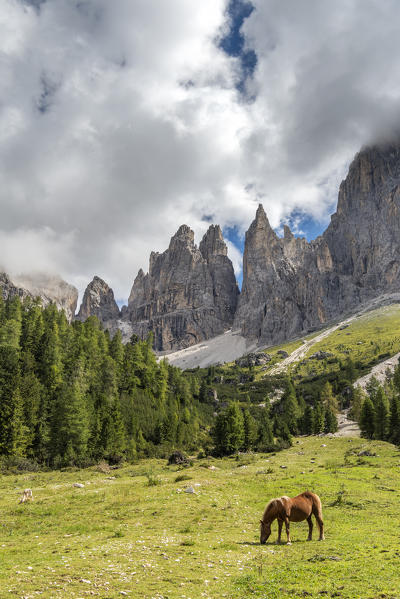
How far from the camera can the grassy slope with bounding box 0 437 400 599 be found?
37.6 feet

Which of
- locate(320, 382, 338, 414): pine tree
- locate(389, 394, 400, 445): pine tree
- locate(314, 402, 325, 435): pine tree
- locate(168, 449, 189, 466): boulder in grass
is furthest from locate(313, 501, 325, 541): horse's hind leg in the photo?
locate(320, 382, 338, 414): pine tree

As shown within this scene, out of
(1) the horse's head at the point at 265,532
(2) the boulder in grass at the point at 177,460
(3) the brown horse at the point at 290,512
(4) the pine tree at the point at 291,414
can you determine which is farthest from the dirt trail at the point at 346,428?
(1) the horse's head at the point at 265,532

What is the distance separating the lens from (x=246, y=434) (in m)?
90.4

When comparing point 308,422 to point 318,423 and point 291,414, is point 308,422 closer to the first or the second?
point 318,423

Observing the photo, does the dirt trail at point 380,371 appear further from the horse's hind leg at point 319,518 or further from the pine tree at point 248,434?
the horse's hind leg at point 319,518

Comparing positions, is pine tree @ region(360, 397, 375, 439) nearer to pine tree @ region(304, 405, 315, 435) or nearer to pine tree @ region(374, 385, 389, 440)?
pine tree @ region(374, 385, 389, 440)

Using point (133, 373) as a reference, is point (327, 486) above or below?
below

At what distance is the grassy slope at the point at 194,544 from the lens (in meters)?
11.5

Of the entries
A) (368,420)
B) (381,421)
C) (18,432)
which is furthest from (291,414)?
(18,432)

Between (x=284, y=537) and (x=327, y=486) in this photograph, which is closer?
(x=284, y=537)

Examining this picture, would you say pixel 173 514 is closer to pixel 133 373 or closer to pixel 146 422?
pixel 146 422

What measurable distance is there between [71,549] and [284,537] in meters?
11.1

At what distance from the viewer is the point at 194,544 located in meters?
17.2

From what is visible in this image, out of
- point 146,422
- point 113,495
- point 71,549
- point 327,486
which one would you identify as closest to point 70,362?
point 146,422
